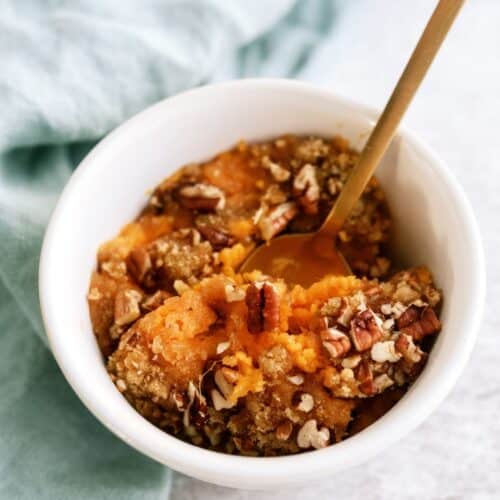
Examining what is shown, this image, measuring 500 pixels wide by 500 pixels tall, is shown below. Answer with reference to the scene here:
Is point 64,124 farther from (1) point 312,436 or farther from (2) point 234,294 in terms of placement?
(1) point 312,436

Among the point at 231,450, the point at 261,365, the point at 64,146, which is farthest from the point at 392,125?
the point at 64,146

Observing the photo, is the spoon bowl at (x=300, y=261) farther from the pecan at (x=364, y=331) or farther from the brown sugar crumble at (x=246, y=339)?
the pecan at (x=364, y=331)


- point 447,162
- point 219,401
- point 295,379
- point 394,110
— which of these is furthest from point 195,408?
point 447,162

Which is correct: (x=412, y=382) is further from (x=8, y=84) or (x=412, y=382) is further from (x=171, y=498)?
(x=8, y=84)

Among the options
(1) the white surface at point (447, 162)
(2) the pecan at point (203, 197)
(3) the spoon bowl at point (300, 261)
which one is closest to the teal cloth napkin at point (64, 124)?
(1) the white surface at point (447, 162)

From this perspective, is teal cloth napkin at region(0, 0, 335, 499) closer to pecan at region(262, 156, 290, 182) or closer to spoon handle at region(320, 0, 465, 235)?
pecan at region(262, 156, 290, 182)

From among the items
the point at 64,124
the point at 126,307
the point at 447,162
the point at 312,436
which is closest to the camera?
the point at 312,436

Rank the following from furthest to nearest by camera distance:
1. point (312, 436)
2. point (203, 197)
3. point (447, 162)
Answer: point (447, 162), point (203, 197), point (312, 436)
